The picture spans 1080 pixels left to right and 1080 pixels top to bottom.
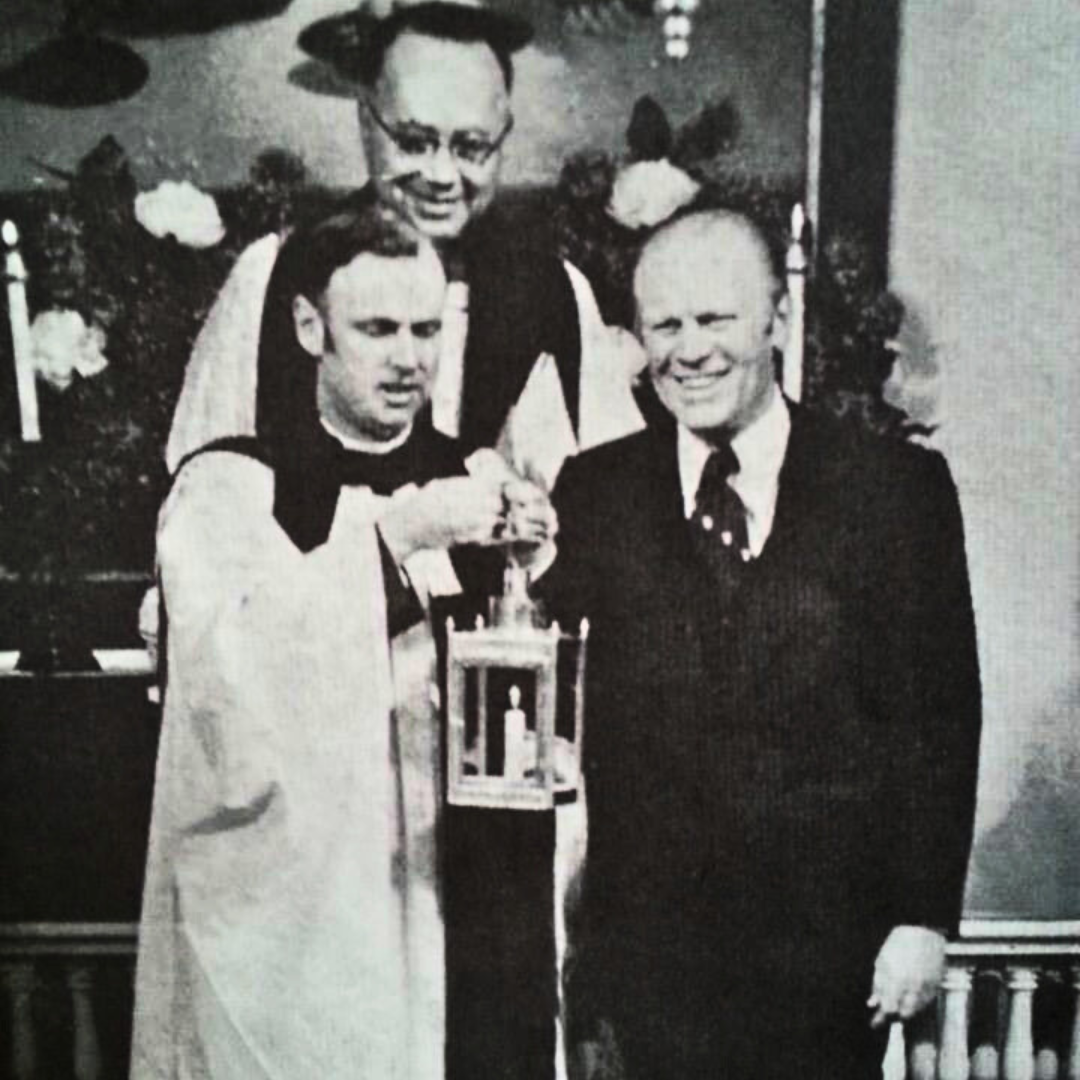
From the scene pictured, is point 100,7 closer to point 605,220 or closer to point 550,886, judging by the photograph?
point 605,220

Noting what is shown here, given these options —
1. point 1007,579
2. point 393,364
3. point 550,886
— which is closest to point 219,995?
point 550,886

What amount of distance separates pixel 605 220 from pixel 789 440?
31 cm

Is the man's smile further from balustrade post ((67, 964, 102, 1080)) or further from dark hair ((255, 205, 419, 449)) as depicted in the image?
balustrade post ((67, 964, 102, 1080))

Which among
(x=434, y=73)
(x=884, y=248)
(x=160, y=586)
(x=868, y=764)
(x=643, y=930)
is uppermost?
(x=434, y=73)

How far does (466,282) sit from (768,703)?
1.84ft

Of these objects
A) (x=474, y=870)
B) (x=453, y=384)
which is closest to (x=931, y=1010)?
(x=474, y=870)

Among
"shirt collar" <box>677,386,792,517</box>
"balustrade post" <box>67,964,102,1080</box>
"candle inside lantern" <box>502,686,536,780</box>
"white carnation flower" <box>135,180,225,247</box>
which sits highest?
"white carnation flower" <box>135,180,225,247</box>

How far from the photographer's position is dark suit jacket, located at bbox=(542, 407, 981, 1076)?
57.1 inches

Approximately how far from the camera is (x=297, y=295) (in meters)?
1.43

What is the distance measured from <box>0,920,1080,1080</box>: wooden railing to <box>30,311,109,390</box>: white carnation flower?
620 millimetres

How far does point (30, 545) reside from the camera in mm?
1470

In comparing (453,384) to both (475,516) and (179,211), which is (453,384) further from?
(179,211)

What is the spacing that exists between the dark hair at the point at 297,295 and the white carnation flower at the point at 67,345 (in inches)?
7.0

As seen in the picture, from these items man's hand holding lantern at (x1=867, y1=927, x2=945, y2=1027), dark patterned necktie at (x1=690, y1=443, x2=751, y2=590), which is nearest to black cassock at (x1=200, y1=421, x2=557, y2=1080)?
dark patterned necktie at (x1=690, y1=443, x2=751, y2=590)
